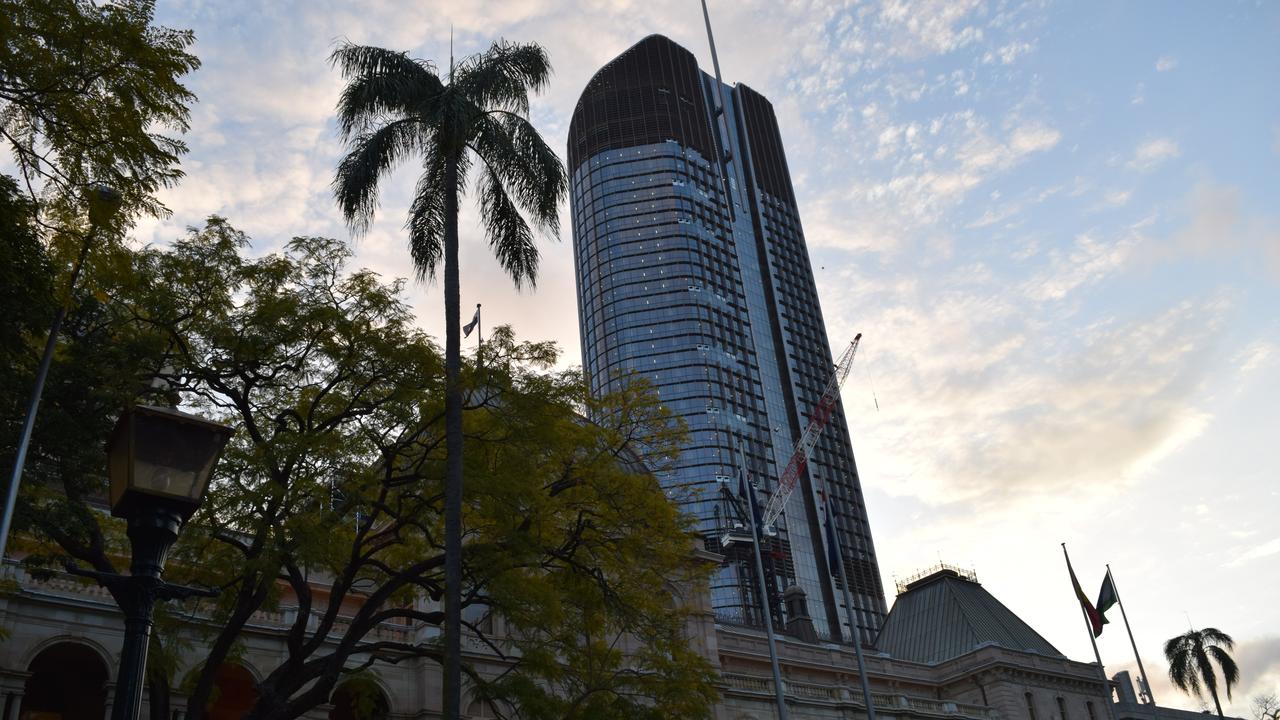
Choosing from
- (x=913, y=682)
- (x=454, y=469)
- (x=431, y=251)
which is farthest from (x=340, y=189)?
(x=913, y=682)

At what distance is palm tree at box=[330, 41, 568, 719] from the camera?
2600cm

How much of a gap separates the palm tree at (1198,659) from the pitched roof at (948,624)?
842 cm

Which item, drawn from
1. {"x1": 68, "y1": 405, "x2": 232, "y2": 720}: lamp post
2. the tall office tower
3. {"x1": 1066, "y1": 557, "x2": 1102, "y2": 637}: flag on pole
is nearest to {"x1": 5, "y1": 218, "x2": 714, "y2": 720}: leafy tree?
{"x1": 68, "y1": 405, "x2": 232, "y2": 720}: lamp post

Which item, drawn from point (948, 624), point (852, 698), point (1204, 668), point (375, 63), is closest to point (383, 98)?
point (375, 63)

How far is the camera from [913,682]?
67.2 m

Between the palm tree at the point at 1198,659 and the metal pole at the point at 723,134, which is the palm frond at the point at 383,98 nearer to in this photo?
the palm tree at the point at 1198,659

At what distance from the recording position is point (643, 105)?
568 ft

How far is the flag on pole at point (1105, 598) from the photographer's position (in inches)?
2029

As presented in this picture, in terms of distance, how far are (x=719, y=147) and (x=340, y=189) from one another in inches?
6449

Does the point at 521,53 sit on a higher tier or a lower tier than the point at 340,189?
higher

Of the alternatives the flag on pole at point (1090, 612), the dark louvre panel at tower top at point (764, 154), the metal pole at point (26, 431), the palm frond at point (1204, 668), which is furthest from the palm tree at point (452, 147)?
the dark louvre panel at tower top at point (764, 154)

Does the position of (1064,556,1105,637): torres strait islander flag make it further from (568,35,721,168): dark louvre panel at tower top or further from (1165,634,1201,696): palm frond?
(568,35,721,168): dark louvre panel at tower top

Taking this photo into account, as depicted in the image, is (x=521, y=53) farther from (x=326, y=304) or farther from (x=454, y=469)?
(x=454, y=469)

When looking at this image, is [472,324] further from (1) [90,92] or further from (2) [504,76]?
(1) [90,92]
